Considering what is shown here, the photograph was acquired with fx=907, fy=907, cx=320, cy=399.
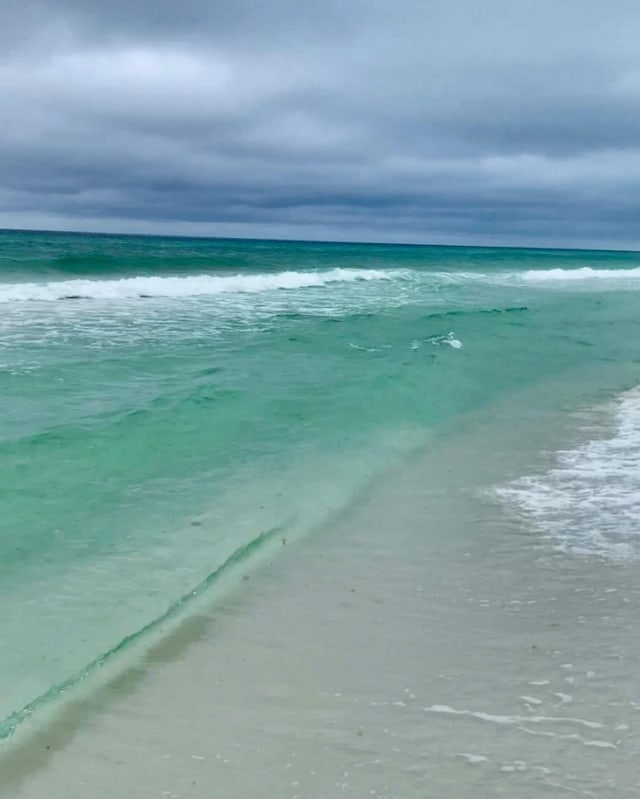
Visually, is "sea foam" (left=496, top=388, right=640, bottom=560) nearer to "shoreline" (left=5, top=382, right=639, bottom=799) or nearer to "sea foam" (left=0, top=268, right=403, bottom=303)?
"shoreline" (left=5, top=382, right=639, bottom=799)

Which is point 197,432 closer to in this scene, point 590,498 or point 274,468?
point 274,468

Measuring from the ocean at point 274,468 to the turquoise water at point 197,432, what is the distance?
3cm

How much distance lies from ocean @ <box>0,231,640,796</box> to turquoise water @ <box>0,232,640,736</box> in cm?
3

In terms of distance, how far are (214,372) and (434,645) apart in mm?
8417

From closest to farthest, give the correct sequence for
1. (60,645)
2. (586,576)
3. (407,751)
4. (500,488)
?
1. (407,751)
2. (60,645)
3. (586,576)
4. (500,488)

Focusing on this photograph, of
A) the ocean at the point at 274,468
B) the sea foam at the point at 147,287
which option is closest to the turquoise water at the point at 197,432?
the ocean at the point at 274,468

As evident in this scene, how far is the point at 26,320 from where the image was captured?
1906cm

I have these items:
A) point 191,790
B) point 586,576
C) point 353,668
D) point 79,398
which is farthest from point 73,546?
point 79,398

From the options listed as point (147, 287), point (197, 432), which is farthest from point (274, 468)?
point (147, 287)

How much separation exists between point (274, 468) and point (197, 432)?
1339mm

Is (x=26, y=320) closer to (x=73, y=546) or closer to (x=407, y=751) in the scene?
(x=73, y=546)

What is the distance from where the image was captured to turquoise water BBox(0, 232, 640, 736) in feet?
17.0

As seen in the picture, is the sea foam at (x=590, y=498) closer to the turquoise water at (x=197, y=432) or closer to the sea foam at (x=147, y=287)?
the turquoise water at (x=197, y=432)

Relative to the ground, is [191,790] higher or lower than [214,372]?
lower
